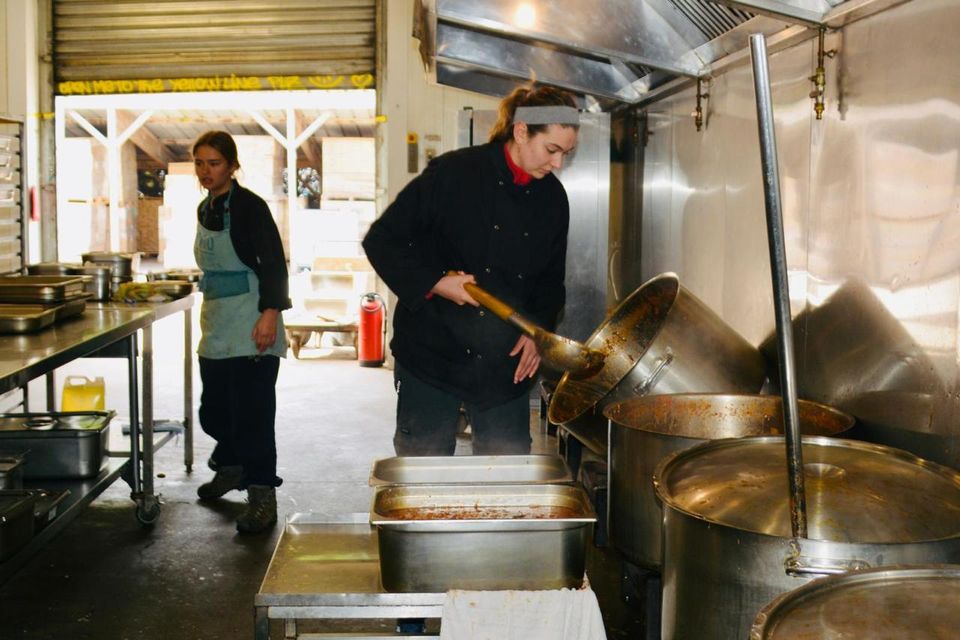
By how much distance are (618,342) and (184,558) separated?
2.02 meters

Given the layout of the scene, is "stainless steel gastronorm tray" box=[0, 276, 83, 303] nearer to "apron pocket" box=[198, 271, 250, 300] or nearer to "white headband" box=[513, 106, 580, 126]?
"apron pocket" box=[198, 271, 250, 300]

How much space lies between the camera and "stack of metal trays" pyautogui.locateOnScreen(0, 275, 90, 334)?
12.0 feet

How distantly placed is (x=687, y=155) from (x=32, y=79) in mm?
6309

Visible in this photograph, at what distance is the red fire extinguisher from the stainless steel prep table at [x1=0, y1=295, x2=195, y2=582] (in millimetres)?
3451

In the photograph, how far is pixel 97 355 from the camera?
14.8 ft

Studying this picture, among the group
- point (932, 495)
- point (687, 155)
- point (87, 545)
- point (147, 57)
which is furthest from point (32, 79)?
point (932, 495)

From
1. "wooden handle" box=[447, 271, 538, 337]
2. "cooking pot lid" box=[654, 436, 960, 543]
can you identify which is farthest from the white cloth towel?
"wooden handle" box=[447, 271, 538, 337]

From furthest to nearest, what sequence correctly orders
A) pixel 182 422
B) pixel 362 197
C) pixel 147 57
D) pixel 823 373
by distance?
pixel 362 197 < pixel 147 57 < pixel 182 422 < pixel 823 373

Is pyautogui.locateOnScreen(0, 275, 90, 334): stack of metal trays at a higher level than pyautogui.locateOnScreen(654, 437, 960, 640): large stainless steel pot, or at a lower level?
higher

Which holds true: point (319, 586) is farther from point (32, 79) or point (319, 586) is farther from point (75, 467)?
point (32, 79)

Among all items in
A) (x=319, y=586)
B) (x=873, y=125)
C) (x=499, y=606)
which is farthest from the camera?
(x=873, y=125)

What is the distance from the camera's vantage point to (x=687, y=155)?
14.7 ft

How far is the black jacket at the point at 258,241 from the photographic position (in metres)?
4.30

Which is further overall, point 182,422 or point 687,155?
point 182,422
